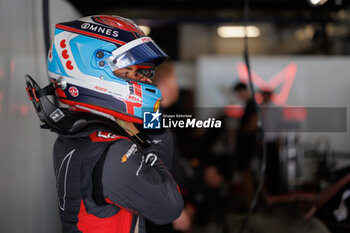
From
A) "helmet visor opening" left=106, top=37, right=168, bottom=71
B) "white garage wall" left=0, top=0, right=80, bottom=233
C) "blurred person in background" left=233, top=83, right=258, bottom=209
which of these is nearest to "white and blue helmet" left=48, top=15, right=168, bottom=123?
"helmet visor opening" left=106, top=37, right=168, bottom=71

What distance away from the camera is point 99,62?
78 centimetres

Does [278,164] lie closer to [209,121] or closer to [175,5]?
[175,5]

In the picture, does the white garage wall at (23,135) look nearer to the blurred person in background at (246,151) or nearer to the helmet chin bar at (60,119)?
the helmet chin bar at (60,119)

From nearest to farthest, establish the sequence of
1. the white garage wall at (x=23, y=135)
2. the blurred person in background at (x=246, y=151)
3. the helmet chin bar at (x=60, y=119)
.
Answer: the helmet chin bar at (x=60, y=119) < the white garage wall at (x=23, y=135) < the blurred person in background at (x=246, y=151)

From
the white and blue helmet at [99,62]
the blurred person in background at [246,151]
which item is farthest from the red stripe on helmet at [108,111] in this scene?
the blurred person in background at [246,151]

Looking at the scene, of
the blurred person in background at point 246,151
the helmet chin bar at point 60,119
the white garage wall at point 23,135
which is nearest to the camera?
the helmet chin bar at point 60,119

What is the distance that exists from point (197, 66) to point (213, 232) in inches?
87.3

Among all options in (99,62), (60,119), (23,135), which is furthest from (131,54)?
(23,135)

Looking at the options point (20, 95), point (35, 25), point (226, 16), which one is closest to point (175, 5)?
point (226, 16)

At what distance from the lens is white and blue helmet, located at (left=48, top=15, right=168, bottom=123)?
0.78 meters

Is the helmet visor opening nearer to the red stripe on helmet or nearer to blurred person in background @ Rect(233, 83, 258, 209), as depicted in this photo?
the red stripe on helmet

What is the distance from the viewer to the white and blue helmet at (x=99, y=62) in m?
0.78

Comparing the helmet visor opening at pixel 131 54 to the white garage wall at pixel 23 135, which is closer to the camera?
the helmet visor opening at pixel 131 54

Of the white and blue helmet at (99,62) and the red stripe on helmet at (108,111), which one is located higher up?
the white and blue helmet at (99,62)
